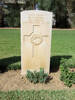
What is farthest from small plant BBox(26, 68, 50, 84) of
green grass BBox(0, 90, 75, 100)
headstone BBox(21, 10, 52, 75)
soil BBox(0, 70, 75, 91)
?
Answer: green grass BBox(0, 90, 75, 100)

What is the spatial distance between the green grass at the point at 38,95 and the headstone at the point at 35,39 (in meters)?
1.07

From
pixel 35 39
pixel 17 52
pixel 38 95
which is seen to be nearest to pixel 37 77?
pixel 38 95

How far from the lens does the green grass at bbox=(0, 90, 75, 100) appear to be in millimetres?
3428

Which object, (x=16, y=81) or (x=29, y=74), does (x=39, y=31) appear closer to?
(x=29, y=74)

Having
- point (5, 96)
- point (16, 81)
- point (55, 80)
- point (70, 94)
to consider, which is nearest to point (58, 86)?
point (55, 80)

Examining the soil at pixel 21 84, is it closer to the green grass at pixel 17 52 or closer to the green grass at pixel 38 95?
the green grass at pixel 38 95

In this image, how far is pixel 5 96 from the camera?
3467 mm

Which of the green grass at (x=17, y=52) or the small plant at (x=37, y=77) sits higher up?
the small plant at (x=37, y=77)

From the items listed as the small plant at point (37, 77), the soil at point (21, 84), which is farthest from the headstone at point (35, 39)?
the small plant at point (37, 77)

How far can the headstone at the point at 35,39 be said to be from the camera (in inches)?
171

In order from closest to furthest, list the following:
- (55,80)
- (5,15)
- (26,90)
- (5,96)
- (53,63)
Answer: (5,96) < (26,90) < (55,80) < (53,63) < (5,15)

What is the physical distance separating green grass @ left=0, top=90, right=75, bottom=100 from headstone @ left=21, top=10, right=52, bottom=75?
3.52ft

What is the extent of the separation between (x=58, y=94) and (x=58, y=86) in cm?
63

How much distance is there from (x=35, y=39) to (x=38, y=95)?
60.8 inches
